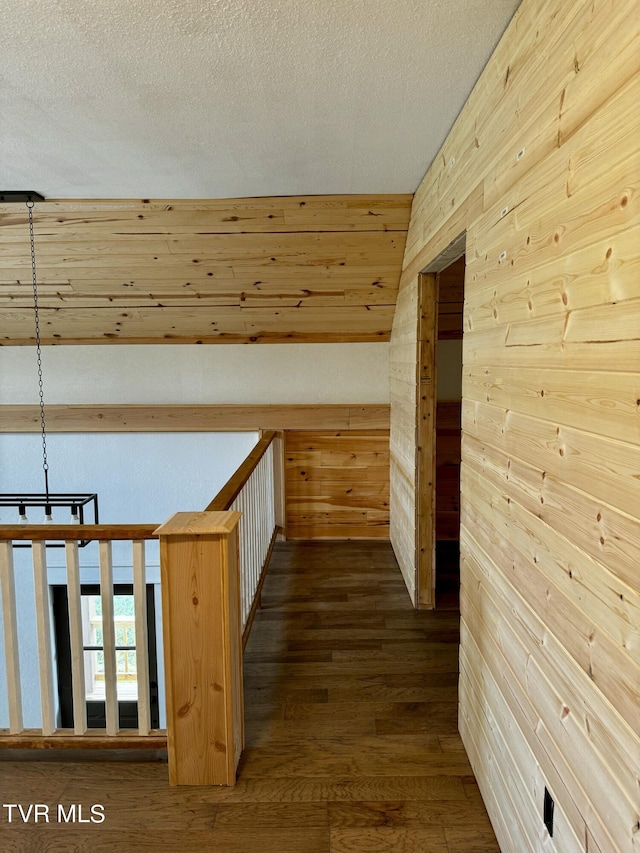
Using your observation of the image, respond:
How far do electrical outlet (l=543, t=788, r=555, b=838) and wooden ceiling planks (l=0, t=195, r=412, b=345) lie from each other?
3.16 meters

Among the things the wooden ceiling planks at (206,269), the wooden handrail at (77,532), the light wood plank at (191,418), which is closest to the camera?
the wooden handrail at (77,532)

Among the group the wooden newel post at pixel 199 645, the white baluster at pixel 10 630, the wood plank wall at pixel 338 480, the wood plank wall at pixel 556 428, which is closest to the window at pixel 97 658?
the wood plank wall at pixel 338 480

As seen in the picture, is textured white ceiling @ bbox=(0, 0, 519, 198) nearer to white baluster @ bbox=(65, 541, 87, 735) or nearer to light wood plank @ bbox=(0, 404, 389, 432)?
white baluster @ bbox=(65, 541, 87, 735)

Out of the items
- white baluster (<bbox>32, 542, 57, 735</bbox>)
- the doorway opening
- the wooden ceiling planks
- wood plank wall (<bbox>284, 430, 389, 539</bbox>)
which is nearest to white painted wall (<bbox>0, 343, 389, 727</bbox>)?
the wooden ceiling planks

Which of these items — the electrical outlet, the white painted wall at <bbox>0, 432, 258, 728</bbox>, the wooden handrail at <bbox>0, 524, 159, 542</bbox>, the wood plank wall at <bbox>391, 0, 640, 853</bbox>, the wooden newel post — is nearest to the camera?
the wood plank wall at <bbox>391, 0, 640, 853</bbox>

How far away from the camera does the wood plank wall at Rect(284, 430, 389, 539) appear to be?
4.72 meters

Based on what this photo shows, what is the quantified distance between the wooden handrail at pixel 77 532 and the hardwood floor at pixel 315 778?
0.86 meters

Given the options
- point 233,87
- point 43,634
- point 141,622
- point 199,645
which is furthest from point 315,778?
point 233,87

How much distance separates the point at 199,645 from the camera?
6.21 feet

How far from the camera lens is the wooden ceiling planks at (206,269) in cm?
358

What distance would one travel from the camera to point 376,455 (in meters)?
4.72

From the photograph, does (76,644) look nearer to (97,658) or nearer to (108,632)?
(108,632)

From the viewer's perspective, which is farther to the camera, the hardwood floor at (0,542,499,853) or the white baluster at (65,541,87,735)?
the white baluster at (65,541,87,735)

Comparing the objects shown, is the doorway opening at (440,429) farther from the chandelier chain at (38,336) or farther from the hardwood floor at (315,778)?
the chandelier chain at (38,336)
